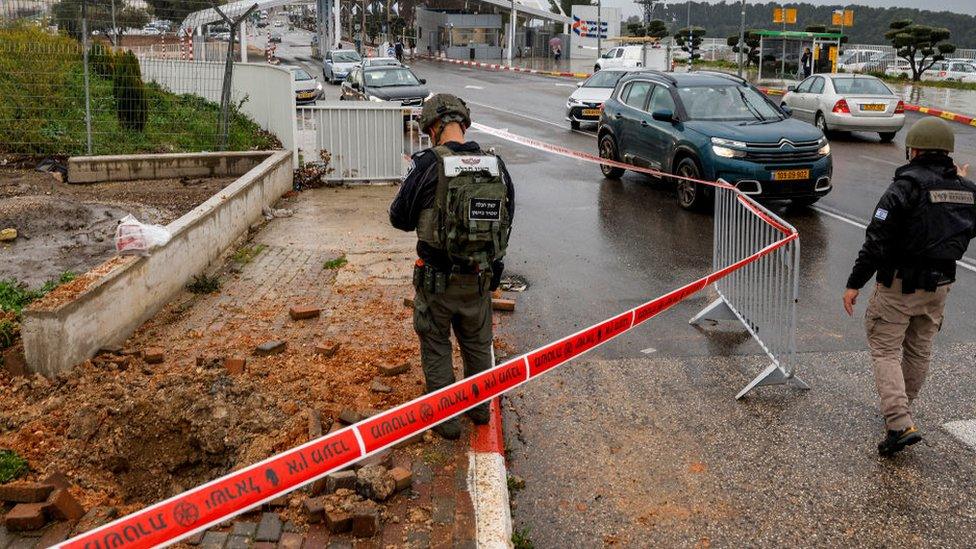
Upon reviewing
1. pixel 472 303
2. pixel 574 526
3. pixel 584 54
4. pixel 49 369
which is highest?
pixel 584 54

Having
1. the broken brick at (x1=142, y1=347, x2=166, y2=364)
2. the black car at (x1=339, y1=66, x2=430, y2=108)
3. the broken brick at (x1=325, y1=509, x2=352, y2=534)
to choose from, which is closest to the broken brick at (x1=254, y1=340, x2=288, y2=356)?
the broken brick at (x1=142, y1=347, x2=166, y2=364)

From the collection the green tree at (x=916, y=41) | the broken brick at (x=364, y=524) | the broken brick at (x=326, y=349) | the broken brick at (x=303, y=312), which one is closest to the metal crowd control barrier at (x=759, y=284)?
the broken brick at (x=326, y=349)

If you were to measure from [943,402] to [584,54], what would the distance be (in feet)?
214

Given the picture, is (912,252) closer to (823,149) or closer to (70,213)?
(823,149)

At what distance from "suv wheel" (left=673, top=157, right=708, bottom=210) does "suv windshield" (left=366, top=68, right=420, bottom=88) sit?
Result: 14196 mm

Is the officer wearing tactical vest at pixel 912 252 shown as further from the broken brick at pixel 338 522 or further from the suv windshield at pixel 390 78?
the suv windshield at pixel 390 78

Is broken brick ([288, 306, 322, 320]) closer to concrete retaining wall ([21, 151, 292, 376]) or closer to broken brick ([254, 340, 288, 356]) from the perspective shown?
broken brick ([254, 340, 288, 356])

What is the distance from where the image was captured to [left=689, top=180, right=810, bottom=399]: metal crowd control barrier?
20.4 feet

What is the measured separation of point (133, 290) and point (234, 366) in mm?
1629

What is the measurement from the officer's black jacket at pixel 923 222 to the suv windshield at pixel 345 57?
41245 millimetres

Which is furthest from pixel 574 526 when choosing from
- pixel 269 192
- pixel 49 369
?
pixel 269 192

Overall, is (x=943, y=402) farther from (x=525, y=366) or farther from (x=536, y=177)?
(x=536, y=177)

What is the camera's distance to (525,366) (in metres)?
4.80

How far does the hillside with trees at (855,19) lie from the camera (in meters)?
120
